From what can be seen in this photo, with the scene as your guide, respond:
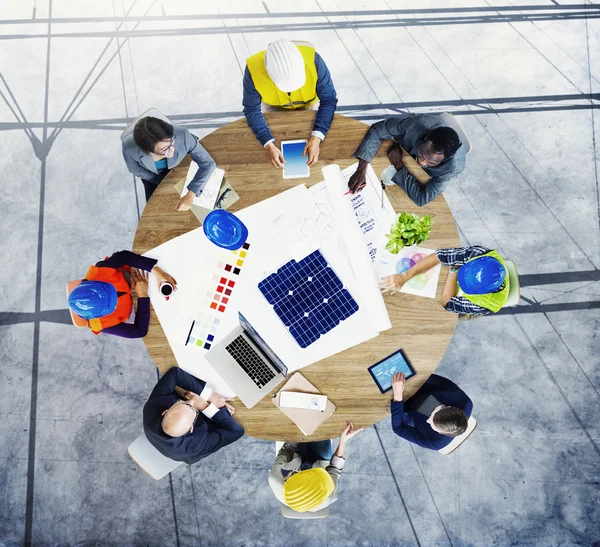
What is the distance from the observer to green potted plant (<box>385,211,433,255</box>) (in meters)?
2.26

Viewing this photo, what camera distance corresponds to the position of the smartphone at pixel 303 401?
7.86ft

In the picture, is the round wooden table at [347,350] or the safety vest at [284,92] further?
the safety vest at [284,92]

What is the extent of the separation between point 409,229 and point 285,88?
1.08m

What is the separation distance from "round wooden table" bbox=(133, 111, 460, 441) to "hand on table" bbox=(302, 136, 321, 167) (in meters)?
0.04

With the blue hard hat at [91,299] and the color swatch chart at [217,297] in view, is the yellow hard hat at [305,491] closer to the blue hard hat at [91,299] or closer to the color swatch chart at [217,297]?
the color swatch chart at [217,297]

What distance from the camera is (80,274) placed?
143 inches

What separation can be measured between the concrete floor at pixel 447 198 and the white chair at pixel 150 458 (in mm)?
876

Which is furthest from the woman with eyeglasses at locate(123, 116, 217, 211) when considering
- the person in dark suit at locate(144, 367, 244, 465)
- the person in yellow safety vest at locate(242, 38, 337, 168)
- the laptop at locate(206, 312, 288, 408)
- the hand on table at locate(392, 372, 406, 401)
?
the hand on table at locate(392, 372, 406, 401)

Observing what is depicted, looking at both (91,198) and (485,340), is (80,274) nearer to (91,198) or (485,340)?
(91,198)

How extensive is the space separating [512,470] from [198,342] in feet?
8.64

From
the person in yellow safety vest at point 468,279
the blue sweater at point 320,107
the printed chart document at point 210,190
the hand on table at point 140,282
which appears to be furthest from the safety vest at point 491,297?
the hand on table at point 140,282

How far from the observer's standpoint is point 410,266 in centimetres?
249

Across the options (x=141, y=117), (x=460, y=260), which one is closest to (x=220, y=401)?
(x=460, y=260)

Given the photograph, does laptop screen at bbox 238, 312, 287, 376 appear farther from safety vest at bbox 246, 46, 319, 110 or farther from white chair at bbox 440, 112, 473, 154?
white chair at bbox 440, 112, 473, 154
